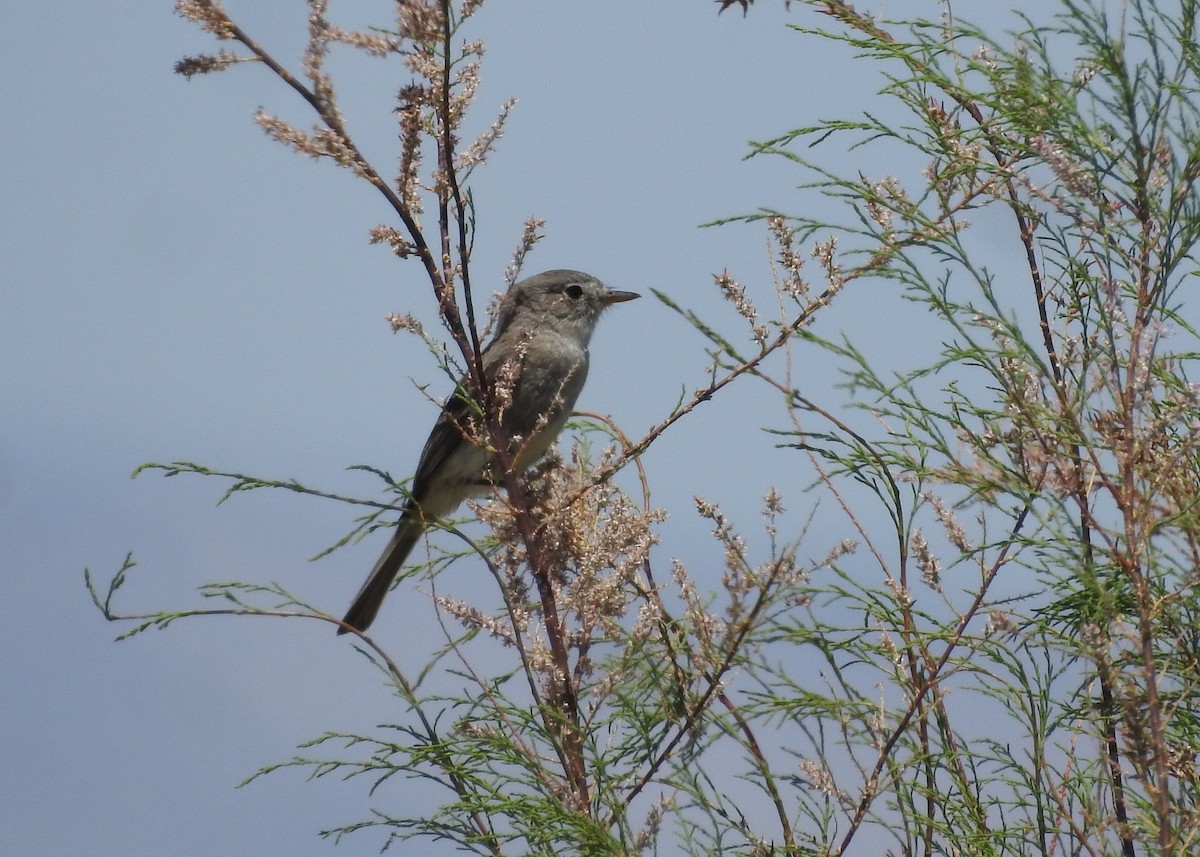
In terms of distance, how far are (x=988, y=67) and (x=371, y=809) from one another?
257 centimetres

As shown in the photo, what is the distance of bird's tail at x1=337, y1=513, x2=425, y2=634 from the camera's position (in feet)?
20.8

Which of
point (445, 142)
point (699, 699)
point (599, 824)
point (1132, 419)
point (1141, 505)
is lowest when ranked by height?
point (599, 824)

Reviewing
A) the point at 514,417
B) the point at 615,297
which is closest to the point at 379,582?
the point at 514,417

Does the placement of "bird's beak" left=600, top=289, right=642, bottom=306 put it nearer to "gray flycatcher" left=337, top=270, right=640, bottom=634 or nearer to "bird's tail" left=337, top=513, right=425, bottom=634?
"gray flycatcher" left=337, top=270, right=640, bottom=634

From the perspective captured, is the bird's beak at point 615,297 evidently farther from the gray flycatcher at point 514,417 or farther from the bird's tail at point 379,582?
the bird's tail at point 379,582

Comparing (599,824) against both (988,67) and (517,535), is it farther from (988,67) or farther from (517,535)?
(988,67)

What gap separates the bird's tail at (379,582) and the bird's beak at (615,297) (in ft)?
5.22

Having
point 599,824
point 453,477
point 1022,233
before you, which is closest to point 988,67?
point 1022,233

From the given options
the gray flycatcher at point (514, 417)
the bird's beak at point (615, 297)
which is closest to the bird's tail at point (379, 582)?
the gray flycatcher at point (514, 417)

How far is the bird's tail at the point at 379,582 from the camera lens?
20.8 ft

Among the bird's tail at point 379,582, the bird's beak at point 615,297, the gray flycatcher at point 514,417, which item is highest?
the bird's beak at point 615,297

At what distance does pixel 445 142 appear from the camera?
338 cm

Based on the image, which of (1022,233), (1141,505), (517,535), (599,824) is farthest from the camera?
(1022,233)

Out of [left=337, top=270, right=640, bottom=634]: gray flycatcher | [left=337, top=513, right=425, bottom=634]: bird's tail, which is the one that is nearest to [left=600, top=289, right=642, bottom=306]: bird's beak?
[left=337, top=270, right=640, bottom=634]: gray flycatcher
